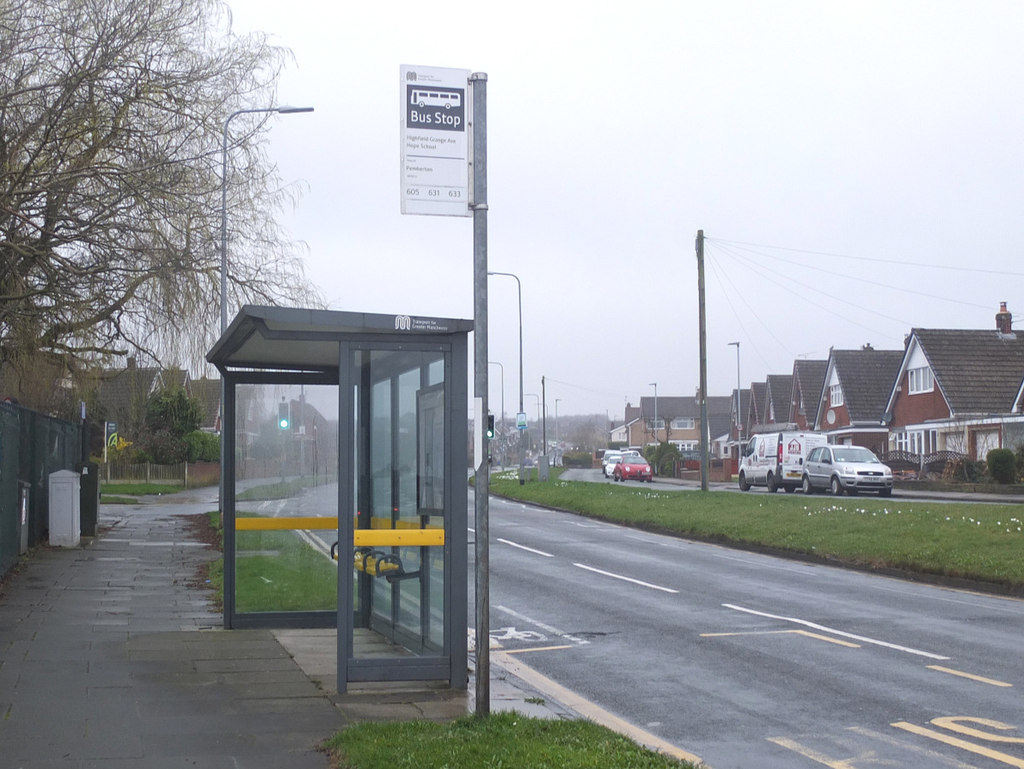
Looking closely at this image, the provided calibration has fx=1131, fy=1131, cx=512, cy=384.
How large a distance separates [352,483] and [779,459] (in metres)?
35.7

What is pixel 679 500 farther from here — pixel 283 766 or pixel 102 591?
pixel 283 766

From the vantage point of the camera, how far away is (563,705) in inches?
320

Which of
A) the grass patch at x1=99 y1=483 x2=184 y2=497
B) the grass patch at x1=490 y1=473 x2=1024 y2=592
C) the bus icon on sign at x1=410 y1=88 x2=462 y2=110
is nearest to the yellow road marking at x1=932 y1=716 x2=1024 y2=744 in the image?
the bus icon on sign at x1=410 y1=88 x2=462 y2=110

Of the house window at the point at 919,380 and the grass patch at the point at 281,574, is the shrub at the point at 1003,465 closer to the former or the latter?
the house window at the point at 919,380

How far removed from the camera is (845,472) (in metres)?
37.4

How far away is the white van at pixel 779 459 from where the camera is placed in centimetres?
4106

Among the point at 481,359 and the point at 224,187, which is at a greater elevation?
the point at 224,187

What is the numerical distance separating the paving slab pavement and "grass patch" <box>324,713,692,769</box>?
1.00 feet

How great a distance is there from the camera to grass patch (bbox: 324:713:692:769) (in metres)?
5.90

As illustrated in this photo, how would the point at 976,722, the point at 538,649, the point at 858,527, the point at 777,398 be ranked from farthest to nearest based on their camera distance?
the point at 777,398 → the point at 858,527 → the point at 538,649 → the point at 976,722

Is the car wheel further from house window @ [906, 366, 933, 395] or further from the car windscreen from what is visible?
house window @ [906, 366, 933, 395]

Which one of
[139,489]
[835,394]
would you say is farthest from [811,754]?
[835,394]

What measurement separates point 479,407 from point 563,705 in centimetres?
248

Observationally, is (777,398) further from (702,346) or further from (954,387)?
(702,346)
